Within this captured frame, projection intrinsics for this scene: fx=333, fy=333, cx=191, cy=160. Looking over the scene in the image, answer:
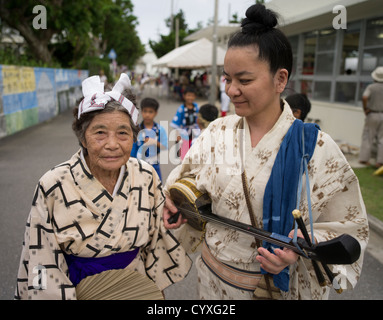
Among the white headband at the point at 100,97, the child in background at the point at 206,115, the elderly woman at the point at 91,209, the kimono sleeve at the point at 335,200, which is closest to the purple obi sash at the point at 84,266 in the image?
the elderly woman at the point at 91,209

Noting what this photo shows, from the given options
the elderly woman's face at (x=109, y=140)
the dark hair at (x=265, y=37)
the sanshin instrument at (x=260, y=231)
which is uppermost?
the dark hair at (x=265, y=37)

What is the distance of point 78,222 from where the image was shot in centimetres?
157

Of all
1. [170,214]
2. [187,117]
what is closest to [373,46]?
[187,117]

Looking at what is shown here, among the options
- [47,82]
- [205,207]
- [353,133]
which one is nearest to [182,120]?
[205,207]

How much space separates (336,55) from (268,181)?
29.1ft

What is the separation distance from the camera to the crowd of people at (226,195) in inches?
55.9

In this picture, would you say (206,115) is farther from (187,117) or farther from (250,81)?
(250,81)

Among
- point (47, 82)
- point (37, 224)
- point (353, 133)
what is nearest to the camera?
point (37, 224)

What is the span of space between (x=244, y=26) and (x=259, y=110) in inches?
15.0

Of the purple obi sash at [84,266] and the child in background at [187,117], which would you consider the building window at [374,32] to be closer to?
the child in background at [187,117]

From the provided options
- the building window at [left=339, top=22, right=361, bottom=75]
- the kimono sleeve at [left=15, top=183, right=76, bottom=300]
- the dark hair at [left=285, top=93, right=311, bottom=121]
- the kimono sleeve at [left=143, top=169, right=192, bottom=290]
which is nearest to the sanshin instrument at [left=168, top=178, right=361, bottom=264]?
the kimono sleeve at [left=143, top=169, right=192, bottom=290]

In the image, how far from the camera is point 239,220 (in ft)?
5.11

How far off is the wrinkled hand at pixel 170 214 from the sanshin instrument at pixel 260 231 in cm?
2
